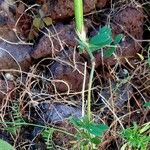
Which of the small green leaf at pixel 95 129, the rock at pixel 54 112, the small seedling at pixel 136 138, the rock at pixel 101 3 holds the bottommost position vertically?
the small seedling at pixel 136 138

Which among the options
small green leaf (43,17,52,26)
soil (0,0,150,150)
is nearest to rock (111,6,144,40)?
soil (0,0,150,150)

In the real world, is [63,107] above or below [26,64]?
below

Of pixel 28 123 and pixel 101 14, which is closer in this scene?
pixel 28 123

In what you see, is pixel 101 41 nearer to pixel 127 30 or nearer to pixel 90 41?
pixel 90 41

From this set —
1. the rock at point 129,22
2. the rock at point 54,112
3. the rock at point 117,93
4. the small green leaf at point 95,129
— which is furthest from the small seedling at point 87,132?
the rock at point 129,22

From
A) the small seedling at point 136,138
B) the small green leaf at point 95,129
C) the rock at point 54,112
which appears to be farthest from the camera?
the rock at point 54,112

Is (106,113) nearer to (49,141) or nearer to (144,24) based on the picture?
(49,141)

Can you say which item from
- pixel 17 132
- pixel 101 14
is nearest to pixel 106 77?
pixel 101 14

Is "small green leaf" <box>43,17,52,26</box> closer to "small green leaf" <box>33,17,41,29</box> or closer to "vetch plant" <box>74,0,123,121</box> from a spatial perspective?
"small green leaf" <box>33,17,41,29</box>

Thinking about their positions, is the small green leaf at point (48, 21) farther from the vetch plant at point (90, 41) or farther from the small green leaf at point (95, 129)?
the small green leaf at point (95, 129)
